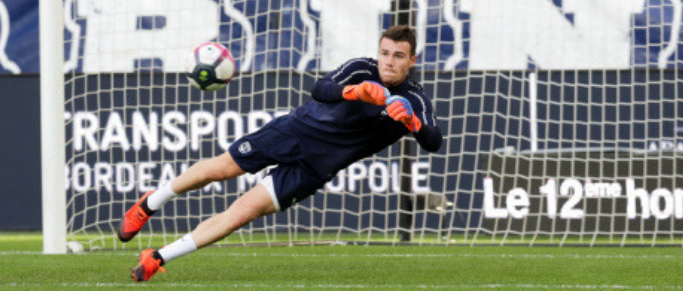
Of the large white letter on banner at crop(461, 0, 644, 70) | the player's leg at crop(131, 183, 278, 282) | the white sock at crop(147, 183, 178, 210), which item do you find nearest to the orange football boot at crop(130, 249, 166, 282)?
A: the player's leg at crop(131, 183, 278, 282)

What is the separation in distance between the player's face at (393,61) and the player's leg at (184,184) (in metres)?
0.93

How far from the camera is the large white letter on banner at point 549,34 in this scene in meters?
10.3

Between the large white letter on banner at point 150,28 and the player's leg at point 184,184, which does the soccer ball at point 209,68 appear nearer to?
the player's leg at point 184,184

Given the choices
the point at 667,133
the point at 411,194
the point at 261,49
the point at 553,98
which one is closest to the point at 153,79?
the point at 261,49

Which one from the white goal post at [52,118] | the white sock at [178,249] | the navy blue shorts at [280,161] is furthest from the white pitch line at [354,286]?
the white goal post at [52,118]

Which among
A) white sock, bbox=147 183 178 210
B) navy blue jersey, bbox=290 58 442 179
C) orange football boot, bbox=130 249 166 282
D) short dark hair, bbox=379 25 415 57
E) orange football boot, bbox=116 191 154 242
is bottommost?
orange football boot, bbox=130 249 166 282

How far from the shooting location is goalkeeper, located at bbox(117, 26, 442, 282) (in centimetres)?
554

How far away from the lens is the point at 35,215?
1185 cm

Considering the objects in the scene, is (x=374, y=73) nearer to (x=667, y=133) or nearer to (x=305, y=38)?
(x=305, y=38)

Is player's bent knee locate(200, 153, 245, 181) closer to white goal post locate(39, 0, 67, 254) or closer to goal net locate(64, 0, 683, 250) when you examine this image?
white goal post locate(39, 0, 67, 254)

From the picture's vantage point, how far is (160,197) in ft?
19.6

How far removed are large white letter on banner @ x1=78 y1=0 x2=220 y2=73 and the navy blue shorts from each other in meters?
4.16

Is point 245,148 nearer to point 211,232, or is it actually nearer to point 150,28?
point 211,232

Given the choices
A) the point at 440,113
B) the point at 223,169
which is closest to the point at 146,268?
A: the point at 223,169
